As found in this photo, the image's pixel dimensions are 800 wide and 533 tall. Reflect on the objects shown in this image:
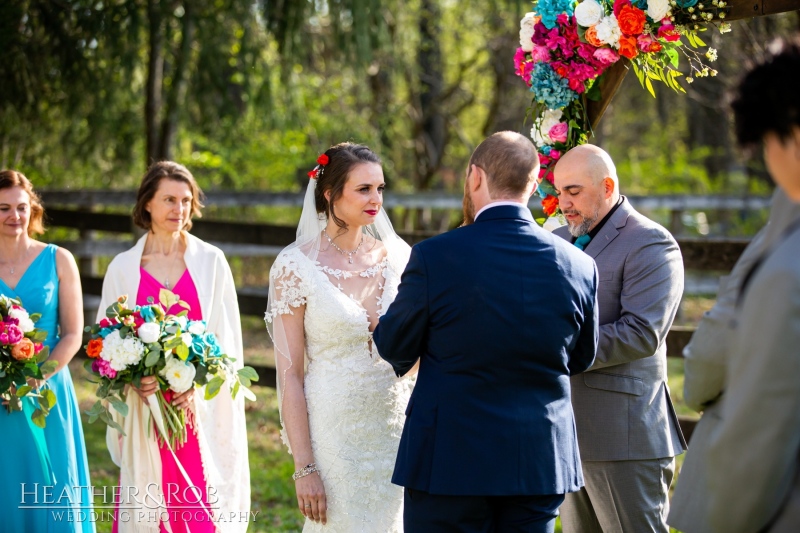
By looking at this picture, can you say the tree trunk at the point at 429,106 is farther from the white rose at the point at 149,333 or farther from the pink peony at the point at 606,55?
the white rose at the point at 149,333

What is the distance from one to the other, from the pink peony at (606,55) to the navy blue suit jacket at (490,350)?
1530 mm

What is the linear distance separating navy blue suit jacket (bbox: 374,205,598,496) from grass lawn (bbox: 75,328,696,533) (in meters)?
2.94

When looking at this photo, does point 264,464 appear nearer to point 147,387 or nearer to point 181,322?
point 147,387

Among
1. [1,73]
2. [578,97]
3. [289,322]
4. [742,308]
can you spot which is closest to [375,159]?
Result: [289,322]

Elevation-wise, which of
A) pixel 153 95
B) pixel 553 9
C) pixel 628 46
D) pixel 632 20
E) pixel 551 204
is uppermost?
pixel 153 95

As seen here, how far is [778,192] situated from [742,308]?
0.40m

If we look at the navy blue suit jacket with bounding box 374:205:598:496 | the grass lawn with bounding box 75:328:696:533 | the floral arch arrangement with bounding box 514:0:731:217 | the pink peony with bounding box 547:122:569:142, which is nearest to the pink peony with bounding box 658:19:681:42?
the floral arch arrangement with bounding box 514:0:731:217

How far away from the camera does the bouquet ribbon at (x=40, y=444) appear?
14.5 ft

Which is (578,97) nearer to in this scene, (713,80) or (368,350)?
(368,350)

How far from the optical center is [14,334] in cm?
407

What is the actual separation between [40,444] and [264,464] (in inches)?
107

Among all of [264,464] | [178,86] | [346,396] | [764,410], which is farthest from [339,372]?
[178,86]

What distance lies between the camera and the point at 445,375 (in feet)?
9.52

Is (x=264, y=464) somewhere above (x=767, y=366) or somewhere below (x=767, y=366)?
below
